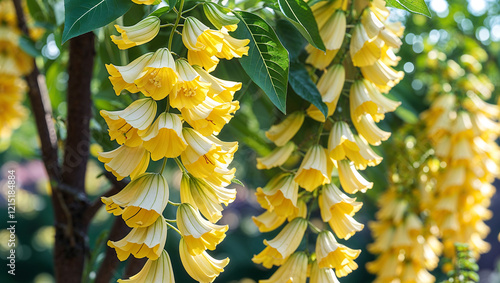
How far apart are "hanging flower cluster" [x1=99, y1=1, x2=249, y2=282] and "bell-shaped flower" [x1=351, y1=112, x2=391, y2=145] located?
157mm

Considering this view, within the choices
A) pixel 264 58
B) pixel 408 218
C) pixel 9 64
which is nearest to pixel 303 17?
pixel 264 58

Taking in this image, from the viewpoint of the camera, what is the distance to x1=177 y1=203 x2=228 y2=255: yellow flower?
334 millimetres

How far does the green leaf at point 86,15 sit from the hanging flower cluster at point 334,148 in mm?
198

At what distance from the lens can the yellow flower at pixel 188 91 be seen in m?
0.31

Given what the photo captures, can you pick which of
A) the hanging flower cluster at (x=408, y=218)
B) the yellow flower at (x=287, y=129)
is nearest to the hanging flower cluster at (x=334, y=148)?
the yellow flower at (x=287, y=129)

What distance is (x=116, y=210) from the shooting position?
33 cm

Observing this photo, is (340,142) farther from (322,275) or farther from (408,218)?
(408,218)

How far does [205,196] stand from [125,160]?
67mm

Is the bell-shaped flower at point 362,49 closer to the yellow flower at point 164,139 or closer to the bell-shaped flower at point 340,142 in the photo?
the bell-shaped flower at point 340,142

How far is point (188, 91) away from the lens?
12.4 inches

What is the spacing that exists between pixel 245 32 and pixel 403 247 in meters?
0.54

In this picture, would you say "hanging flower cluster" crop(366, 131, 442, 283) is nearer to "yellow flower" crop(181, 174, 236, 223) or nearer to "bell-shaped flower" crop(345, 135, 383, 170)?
"bell-shaped flower" crop(345, 135, 383, 170)

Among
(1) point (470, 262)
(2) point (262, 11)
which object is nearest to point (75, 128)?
(2) point (262, 11)

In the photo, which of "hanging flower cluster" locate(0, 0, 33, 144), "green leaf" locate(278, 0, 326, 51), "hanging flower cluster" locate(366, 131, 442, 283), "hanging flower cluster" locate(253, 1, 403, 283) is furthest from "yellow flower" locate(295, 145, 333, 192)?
"hanging flower cluster" locate(0, 0, 33, 144)
